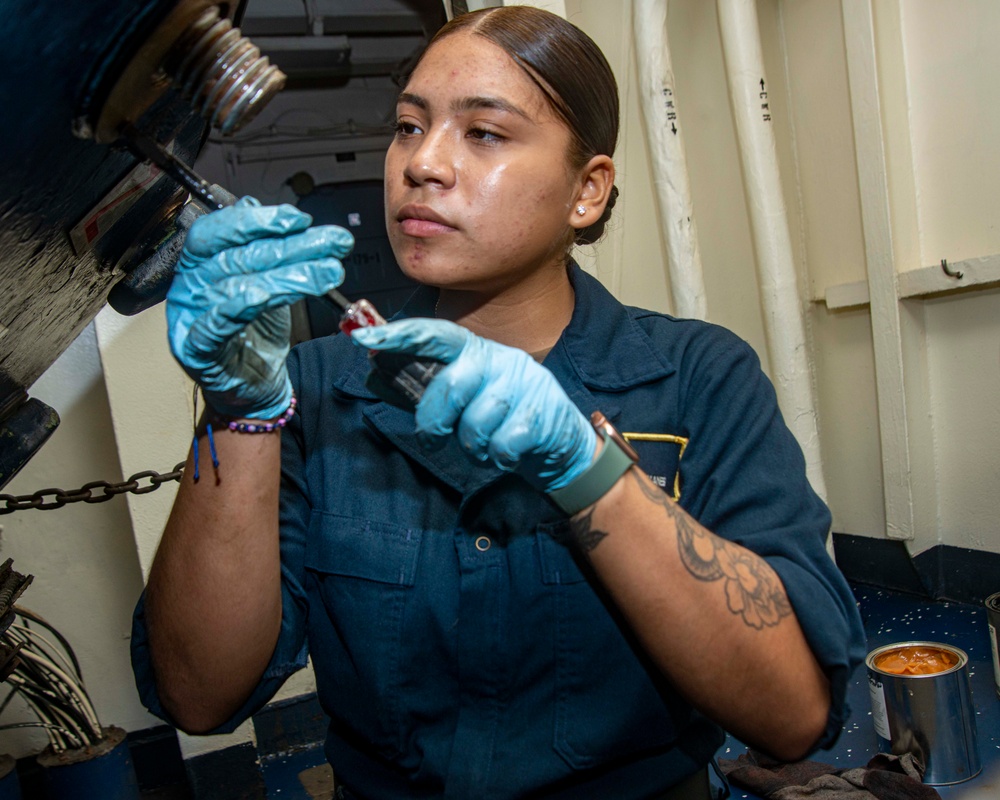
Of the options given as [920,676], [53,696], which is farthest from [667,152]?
[53,696]

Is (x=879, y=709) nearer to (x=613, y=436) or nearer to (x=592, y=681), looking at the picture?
(x=592, y=681)

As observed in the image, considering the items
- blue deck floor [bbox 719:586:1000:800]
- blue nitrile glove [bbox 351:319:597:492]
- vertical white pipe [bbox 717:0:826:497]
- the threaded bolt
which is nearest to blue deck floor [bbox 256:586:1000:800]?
blue deck floor [bbox 719:586:1000:800]

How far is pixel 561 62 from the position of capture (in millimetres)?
1058

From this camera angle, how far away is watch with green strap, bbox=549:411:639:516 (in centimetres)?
77

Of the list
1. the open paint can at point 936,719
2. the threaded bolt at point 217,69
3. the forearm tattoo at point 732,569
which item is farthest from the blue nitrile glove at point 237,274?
the open paint can at point 936,719

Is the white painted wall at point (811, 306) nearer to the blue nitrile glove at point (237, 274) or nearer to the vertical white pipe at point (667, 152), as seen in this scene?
the vertical white pipe at point (667, 152)

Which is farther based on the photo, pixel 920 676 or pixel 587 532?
pixel 920 676

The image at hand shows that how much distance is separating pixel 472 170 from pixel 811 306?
2.17m

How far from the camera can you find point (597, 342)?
1.09m

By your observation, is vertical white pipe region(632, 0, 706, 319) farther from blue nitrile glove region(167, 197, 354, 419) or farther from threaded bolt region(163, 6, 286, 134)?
threaded bolt region(163, 6, 286, 134)

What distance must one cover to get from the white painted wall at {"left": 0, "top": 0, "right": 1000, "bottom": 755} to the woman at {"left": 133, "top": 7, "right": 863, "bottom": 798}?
45.4 inches

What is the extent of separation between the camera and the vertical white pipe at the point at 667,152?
6.97 ft

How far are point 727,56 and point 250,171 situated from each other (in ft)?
9.73

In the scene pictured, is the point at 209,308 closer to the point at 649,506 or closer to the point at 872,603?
the point at 649,506
